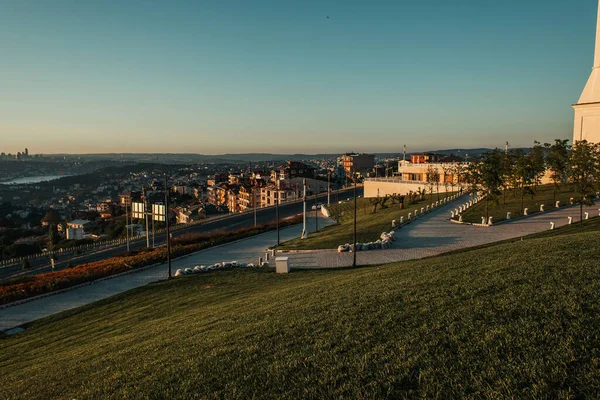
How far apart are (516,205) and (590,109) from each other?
1867 cm

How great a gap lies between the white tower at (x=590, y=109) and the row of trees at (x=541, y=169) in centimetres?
640

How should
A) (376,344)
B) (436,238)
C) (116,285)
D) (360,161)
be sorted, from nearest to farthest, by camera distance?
(376,344) < (116,285) < (436,238) < (360,161)

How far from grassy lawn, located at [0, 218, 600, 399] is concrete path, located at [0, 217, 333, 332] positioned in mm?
5358

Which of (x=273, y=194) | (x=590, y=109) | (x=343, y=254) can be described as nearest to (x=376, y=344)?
(x=343, y=254)

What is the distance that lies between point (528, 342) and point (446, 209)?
3268 centimetres

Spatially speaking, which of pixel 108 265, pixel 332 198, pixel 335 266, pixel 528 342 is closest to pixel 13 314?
pixel 108 265

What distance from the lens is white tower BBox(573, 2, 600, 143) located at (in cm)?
4081

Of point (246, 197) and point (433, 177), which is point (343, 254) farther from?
point (246, 197)

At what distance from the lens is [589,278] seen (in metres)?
8.18

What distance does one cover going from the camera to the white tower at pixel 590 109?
4081 centimetres

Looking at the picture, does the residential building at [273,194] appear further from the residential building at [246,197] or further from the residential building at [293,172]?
the residential building at [293,172]

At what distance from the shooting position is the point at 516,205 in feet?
107

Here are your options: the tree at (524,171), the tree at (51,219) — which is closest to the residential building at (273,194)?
the tree at (51,219)

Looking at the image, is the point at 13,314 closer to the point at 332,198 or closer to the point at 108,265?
the point at 108,265
